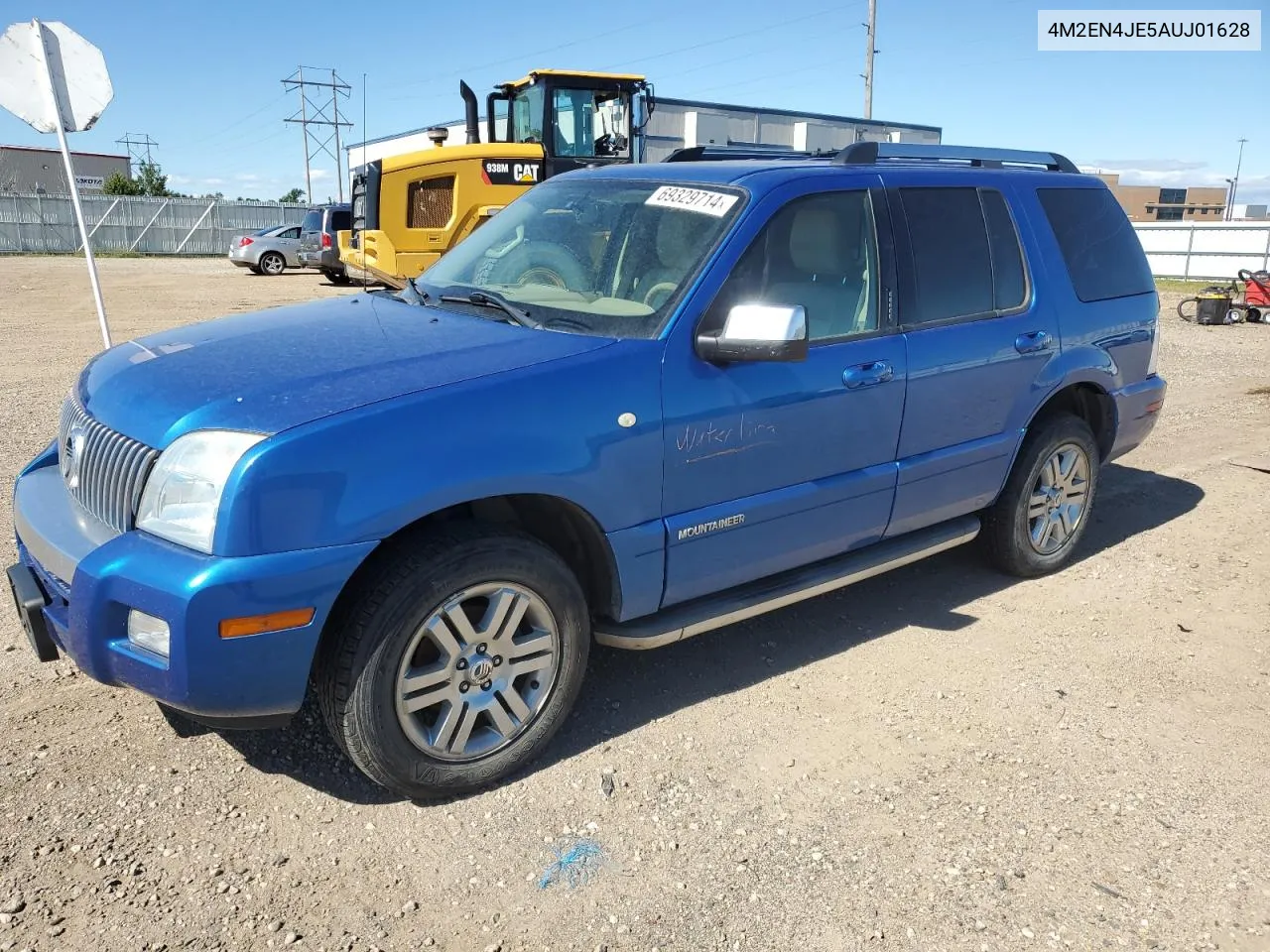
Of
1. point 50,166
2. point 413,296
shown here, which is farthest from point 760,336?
point 50,166

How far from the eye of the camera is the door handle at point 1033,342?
4.42 m

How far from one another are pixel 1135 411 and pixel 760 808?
3433 mm

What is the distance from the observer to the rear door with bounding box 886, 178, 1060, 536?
13.3 feet

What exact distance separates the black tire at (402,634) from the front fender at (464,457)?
0.16 meters

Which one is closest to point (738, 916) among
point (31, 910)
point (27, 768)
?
point (31, 910)

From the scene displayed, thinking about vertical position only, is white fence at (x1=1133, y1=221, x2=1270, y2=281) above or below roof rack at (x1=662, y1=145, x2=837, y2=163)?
above

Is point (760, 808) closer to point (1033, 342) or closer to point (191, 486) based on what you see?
point (191, 486)

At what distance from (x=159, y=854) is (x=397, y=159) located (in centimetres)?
1230

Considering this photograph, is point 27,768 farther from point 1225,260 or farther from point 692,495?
point 1225,260

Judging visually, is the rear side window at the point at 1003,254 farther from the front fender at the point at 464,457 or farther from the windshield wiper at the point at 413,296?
the windshield wiper at the point at 413,296

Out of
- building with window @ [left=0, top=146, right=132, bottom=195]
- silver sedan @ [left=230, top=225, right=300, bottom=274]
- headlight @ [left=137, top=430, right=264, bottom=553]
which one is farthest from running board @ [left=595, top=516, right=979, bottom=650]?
building with window @ [left=0, top=146, right=132, bottom=195]

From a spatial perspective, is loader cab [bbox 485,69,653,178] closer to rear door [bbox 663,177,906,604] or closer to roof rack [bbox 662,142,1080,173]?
roof rack [bbox 662,142,1080,173]

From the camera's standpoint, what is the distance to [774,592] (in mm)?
3695

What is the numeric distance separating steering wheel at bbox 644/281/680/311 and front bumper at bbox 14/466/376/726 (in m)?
1.31
